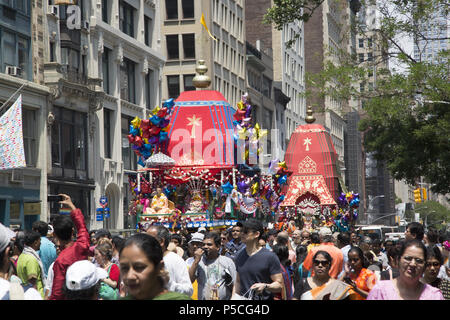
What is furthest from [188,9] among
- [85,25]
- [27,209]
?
[27,209]

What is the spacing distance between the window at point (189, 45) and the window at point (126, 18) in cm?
1160

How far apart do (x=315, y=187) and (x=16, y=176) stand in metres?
15.0

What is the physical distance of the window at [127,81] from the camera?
42375 mm

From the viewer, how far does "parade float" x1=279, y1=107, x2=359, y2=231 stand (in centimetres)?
3929

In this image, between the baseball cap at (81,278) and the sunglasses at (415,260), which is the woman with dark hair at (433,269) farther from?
the baseball cap at (81,278)

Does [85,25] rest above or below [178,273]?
above

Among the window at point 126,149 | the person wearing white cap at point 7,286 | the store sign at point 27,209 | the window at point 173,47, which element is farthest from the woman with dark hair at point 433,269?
the window at point 173,47

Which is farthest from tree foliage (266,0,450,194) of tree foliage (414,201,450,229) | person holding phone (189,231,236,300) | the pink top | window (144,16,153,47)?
tree foliage (414,201,450,229)

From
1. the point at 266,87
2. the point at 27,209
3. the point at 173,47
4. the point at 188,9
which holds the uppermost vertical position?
the point at 188,9

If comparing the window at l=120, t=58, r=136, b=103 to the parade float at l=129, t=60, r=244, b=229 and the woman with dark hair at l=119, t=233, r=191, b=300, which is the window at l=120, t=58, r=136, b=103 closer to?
the parade float at l=129, t=60, r=244, b=229

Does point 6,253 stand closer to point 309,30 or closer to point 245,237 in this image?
point 245,237

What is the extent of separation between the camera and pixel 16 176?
31.2m

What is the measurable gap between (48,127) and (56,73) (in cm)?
202

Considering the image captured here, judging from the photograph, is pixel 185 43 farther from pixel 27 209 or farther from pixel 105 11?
pixel 27 209
